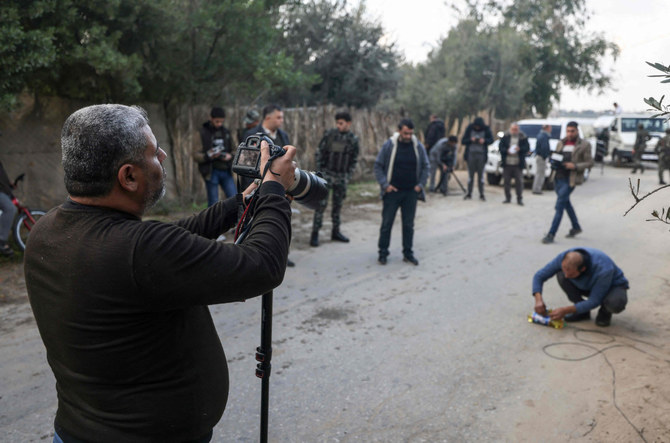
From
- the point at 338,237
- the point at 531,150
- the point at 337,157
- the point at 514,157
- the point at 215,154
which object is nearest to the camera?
the point at 215,154

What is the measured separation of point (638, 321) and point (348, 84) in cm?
1453

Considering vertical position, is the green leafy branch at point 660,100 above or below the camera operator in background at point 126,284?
above

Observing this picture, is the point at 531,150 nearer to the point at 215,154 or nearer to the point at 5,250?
the point at 215,154

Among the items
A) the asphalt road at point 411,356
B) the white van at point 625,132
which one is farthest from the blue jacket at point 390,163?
the white van at point 625,132

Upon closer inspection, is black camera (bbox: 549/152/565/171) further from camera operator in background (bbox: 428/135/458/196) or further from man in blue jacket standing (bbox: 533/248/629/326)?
camera operator in background (bbox: 428/135/458/196)

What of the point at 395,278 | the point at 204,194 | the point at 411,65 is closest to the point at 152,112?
the point at 204,194

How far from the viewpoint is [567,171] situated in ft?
29.4

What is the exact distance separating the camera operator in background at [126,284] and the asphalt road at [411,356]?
6.19ft

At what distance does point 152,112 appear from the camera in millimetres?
9945

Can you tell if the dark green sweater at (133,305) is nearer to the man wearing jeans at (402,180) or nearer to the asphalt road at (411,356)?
the asphalt road at (411,356)

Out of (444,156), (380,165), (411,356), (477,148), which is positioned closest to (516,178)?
(477,148)

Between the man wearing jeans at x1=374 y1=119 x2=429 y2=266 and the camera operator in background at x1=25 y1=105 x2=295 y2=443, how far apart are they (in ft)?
19.0

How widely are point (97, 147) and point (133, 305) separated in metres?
0.45

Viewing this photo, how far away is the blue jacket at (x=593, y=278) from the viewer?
5.13 meters
